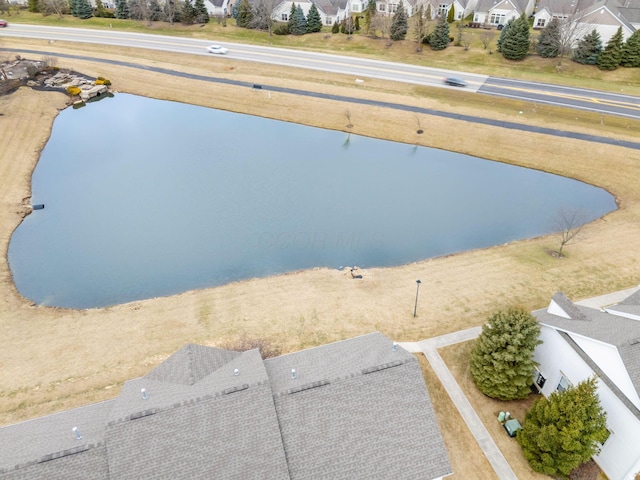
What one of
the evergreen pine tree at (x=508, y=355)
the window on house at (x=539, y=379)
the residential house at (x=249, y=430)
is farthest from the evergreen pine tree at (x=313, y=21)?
the residential house at (x=249, y=430)

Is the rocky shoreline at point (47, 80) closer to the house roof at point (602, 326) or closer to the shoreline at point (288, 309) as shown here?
the shoreline at point (288, 309)

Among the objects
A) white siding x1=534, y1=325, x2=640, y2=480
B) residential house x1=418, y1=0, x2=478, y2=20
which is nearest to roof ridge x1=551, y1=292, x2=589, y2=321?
white siding x1=534, y1=325, x2=640, y2=480

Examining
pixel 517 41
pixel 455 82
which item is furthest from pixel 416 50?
pixel 517 41

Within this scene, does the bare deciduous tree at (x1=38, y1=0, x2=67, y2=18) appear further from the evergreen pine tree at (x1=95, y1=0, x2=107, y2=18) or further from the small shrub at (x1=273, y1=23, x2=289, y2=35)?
the small shrub at (x1=273, y1=23, x2=289, y2=35)

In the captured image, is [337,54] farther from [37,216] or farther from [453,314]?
[453,314]

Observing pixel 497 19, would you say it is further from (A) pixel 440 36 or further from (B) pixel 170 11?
(B) pixel 170 11
